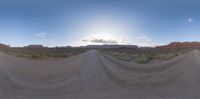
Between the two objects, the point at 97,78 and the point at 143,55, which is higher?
the point at 97,78

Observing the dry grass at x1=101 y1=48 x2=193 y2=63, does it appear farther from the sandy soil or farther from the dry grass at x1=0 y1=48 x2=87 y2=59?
the sandy soil

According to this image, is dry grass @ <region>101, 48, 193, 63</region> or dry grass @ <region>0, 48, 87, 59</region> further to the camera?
dry grass @ <region>0, 48, 87, 59</region>

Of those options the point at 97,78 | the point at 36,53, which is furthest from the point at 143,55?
the point at 97,78

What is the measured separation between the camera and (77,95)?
10.3 meters

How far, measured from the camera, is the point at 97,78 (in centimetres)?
1053

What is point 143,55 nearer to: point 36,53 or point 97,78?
point 36,53

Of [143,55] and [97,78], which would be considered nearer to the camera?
[97,78]

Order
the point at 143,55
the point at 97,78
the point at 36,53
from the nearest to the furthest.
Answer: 1. the point at 97,78
2. the point at 143,55
3. the point at 36,53

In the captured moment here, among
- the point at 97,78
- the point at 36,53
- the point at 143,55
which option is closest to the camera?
the point at 97,78

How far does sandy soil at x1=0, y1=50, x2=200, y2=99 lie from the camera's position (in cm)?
1042

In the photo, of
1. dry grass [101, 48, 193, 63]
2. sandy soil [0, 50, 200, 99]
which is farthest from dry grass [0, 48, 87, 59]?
sandy soil [0, 50, 200, 99]

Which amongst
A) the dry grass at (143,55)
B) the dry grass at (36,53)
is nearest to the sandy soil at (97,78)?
the dry grass at (143,55)

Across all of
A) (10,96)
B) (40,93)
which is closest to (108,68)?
(40,93)

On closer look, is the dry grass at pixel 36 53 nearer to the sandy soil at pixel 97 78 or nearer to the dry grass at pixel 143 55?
the dry grass at pixel 143 55
